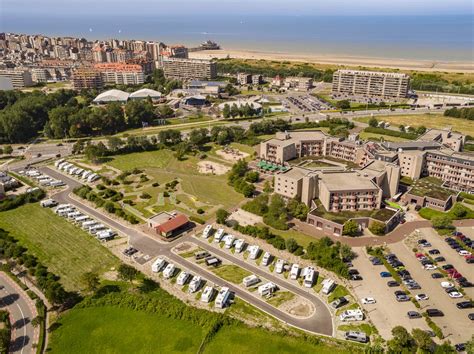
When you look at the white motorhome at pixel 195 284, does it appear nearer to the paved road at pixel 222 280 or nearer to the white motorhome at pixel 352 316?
the paved road at pixel 222 280

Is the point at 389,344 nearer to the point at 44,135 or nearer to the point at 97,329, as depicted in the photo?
the point at 97,329

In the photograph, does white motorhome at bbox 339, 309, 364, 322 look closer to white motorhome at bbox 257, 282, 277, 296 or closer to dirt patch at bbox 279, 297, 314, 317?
dirt patch at bbox 279, 297, 314, 317

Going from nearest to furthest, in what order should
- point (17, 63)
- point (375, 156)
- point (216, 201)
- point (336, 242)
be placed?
point (336, 242), point (216, 201), point (375, 156), point (17, 63)

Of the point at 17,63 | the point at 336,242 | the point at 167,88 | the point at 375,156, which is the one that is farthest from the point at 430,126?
the point at 17,63

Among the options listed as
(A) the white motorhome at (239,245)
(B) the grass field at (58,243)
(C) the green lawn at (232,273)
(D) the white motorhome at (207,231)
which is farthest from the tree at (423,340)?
(B) the grass field at (58,243)

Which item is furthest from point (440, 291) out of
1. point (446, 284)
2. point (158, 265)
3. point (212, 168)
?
point (212, 168)

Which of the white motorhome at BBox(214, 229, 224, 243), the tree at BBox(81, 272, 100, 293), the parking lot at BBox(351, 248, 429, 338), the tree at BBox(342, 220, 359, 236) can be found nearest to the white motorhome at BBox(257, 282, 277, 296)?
the parking lot at BBox(351, 248, 429, 338)

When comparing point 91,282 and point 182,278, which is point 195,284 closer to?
point 182,278
